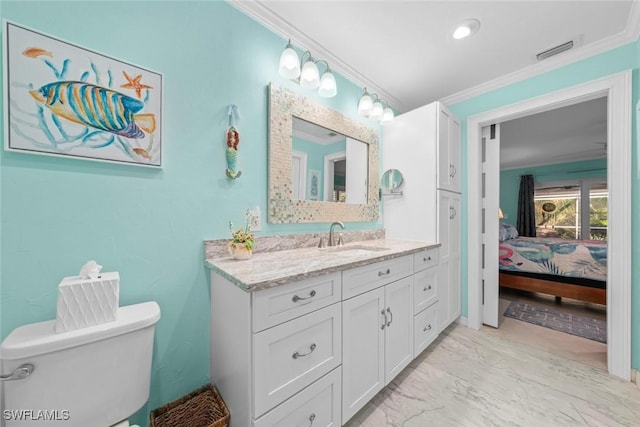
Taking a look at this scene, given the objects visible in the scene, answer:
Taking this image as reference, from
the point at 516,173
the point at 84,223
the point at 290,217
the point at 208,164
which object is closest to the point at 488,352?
the point at 290,217

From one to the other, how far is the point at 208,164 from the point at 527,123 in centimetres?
417

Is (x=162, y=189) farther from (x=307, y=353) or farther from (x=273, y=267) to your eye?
(x=307, y=353)

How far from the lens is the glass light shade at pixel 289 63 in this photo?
1.42 meters

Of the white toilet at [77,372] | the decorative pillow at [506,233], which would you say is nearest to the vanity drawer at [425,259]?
the white toilet at [77,372]

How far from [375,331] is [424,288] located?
Result: 0.69m

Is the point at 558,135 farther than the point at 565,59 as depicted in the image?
Yes

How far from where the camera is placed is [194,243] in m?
1.22

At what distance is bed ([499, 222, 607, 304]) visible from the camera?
2.64 m

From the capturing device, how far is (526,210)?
18.9 feet

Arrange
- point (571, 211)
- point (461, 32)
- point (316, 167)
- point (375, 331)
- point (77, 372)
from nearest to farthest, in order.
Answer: point (77, 372)
point (375, 331)
point (461, 32)
point (316, 167)
point (571, 211)

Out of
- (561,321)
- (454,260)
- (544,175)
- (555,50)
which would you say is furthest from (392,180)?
(544,175)

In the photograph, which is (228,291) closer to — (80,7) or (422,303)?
(80,7)

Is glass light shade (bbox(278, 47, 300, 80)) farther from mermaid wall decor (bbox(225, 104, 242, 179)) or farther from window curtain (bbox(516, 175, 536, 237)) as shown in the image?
window curtain (bbox(516, 175, 536, 237))

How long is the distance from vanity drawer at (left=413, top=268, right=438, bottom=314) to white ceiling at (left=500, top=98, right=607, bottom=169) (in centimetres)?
272
